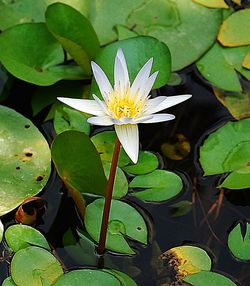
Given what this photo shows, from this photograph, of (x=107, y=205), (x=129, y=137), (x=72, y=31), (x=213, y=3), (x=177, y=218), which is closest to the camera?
(x=129, y=137)

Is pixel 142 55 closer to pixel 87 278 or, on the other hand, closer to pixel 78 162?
pixel 78 162

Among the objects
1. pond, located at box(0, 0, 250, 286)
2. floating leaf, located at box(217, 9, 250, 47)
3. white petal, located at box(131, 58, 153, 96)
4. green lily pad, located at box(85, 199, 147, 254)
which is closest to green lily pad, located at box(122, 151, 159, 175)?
pond, located at box(0, 0, 250, 286)

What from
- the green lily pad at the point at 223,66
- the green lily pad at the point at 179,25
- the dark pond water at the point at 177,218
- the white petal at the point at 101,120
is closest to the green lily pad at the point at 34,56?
the dark pond water at the point at 177,218

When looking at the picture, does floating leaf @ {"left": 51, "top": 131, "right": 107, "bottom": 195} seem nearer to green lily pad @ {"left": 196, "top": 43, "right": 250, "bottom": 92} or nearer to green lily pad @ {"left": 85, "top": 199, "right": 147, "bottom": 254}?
green lily pad @ {"left": 85, "top": 199, "right": 147, "bottom": 254}

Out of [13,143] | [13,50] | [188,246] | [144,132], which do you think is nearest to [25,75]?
[13,50]

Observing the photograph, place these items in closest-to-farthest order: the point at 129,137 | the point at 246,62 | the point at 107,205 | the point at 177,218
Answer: the point at 129,137 → the point at 107,205 → the point at 177,218 → the point at 246,62

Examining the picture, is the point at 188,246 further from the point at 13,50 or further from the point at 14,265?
the point at 13,50

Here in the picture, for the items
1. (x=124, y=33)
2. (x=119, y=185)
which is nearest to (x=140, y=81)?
(x=119, y=185)
